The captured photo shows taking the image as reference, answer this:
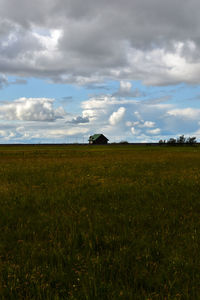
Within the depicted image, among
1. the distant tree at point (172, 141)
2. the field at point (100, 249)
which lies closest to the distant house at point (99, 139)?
the distant tree at point (172, 141)

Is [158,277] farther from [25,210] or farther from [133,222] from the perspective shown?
[25,210]

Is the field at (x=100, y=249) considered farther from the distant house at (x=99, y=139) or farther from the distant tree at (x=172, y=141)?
the distant house at (x=99, y=139)

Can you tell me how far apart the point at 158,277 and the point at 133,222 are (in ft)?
8.98

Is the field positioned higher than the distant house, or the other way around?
the distant house

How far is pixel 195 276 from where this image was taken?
405cm

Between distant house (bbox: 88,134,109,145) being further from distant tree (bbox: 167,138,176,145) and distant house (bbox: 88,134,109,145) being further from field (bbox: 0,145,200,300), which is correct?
field (bbox: 0,145,200,300)

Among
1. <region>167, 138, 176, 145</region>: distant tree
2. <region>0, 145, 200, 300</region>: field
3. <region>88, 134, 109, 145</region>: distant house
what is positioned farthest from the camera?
<region>88, 134, 109, 145</region>: distant house

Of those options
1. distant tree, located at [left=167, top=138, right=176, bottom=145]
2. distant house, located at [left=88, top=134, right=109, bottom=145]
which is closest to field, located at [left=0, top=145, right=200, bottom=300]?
distant tree, located at [left=167, top=138, right=176, bottom=145]

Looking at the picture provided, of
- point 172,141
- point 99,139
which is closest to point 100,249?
point 172,141

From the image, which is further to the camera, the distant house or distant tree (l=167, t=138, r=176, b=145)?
the distant house

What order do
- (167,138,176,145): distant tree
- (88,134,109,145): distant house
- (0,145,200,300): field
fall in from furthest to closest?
(88,134,109,145): distant house, (167,138,176,145): distant tree, (0,145,200,300): field

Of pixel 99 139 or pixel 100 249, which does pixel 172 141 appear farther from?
pixel 100 249

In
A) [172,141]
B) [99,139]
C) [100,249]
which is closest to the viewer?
[100,249]

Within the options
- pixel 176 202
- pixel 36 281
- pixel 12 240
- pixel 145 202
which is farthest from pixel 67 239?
pixel 176 202
